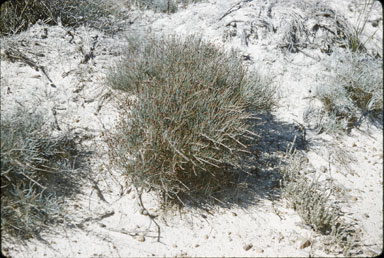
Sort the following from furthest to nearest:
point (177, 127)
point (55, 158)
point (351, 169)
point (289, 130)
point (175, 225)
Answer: point (289, 130)
point (351, 169)
point (55, 158)
point (175, 225)
point (177, 127)

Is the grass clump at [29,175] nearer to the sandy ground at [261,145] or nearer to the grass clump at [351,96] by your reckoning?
the sandy ground at [261,145]

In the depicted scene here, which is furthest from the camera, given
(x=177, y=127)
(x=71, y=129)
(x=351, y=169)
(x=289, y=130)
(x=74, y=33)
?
(x=74, y=33)

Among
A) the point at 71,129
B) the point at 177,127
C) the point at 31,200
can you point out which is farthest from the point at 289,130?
the point at 31,200

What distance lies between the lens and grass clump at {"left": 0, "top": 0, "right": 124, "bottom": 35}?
4.16 meters

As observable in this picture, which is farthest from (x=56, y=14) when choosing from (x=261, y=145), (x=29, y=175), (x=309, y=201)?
(x=309, y=201)

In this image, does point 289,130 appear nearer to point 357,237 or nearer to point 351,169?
point 351,169

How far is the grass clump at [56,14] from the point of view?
416 centimetres

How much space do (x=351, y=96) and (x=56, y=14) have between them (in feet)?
14.5

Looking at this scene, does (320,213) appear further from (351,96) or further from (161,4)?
(161,4)

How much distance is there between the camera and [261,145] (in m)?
3.96

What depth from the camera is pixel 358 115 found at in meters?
4.37

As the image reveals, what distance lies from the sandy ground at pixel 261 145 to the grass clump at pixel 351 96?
184 millimetres

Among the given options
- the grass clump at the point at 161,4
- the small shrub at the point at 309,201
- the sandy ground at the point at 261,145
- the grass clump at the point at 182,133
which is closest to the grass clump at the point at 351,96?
the sandy ground at the point at 261,145

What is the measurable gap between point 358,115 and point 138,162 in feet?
10.6
